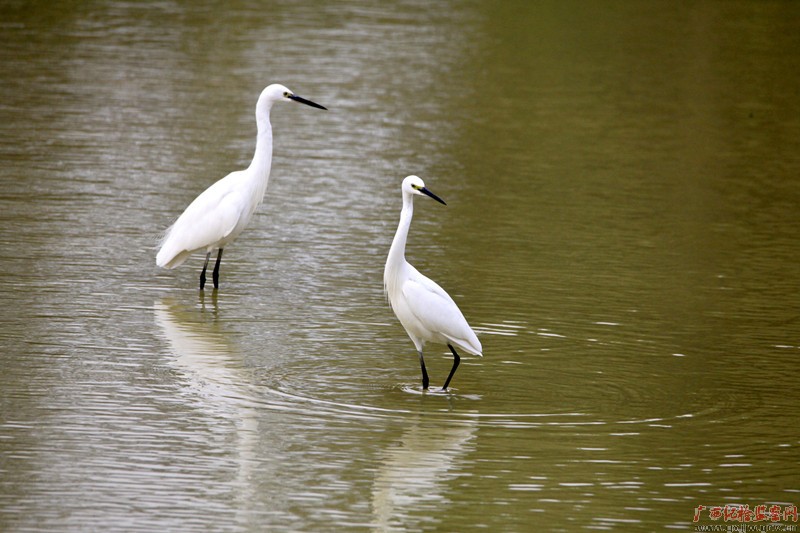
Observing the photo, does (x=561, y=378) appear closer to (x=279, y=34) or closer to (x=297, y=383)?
(x=297, y=383)

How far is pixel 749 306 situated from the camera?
9.59m

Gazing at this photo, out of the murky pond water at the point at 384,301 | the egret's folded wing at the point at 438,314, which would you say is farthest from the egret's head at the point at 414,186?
the murky pond water at the point at 384,301

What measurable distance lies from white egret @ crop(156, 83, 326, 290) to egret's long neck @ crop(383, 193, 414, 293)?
2.36 metres

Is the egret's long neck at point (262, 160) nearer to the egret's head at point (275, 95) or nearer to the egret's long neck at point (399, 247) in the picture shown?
the egret's head at point (275, 95)

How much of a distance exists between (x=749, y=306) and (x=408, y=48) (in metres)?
13.5

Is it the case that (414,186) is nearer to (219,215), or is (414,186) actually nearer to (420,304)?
(420,304)

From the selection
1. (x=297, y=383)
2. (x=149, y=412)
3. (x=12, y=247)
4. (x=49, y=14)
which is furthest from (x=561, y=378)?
(x=49, y=14)

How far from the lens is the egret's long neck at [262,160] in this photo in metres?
9.86

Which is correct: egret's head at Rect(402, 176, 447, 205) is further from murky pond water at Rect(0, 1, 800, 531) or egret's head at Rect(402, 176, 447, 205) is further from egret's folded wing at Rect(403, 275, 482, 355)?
murky pond water at Rect(0, 1, 800, 531)

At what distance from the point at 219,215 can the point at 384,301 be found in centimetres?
134

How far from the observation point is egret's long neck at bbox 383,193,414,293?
7.38 meters

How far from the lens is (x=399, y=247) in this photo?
739cm

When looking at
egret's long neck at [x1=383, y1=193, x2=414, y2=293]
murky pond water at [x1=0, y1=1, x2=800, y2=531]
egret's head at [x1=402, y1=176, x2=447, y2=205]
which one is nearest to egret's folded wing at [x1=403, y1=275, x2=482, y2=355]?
egret's long neck at [x1=383, y1=193, x2=414, y2=293]

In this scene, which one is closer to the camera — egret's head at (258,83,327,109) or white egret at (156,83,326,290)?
white egret at (156,83,326,290)
